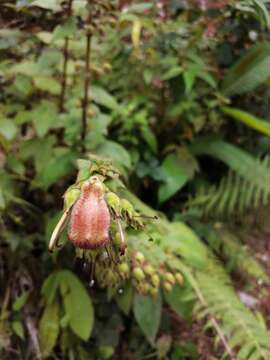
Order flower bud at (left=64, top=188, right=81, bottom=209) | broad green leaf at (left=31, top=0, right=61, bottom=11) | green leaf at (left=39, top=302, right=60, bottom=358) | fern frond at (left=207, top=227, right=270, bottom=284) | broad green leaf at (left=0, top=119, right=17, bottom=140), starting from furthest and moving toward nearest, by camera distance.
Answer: fern frond at (left=207, top=227, right=270, bottom=284)
green leaf at (left=39, top=302, right=60, bottom=358)
broad green leaf at (left=0, top=119, right=17, bottom=140)
broad green leaf at (left=31, top=0, right=61, bottom=11)
flower bud at (left=64, top=188, right=81, bottom=209)

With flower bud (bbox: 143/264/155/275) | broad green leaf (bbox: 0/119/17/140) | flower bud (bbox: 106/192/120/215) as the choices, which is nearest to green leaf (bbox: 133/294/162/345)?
flower bud (bbox: 143/264/155/275)

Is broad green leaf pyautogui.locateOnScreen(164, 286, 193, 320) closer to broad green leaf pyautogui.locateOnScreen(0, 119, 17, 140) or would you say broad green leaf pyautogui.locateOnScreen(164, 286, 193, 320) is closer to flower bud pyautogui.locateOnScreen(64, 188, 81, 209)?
broad green leaf pyautogui.locateOnScreen(0, 119, 17, 140)

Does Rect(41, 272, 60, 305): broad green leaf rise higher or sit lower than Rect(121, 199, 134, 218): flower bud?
lower

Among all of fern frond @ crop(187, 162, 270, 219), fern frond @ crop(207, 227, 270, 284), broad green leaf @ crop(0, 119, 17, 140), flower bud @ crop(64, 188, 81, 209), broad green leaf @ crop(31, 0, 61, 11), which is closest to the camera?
flower bud @ crop(64, 188, 81, 209)

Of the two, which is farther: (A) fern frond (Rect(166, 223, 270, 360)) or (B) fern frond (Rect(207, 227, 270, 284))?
(B) fern frond (Rect(207, 227, 270, 284))

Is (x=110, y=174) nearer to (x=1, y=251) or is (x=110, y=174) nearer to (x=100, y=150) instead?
(x=100, y=150)

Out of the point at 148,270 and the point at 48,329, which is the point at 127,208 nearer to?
the point at 148,270

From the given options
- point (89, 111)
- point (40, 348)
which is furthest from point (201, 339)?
point (89, 111)

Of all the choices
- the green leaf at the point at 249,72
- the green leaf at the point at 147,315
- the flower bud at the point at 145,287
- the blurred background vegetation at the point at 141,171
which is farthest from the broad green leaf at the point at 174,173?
the flower bud at the point at 145,287

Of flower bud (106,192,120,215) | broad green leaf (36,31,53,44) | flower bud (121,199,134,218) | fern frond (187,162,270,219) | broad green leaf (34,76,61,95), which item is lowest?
fern frond (187,162,270,219)

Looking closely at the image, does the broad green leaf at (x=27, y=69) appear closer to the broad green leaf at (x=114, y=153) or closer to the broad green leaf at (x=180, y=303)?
the broad green leaf at (x=114, y=153)
